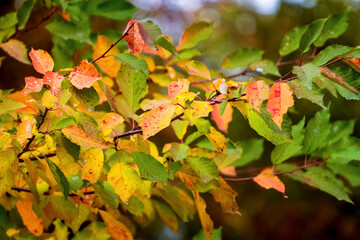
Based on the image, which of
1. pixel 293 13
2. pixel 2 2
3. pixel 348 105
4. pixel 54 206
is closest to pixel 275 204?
pixel 348 105

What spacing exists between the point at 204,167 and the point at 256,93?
262 millimetres

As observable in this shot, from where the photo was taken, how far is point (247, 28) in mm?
5586

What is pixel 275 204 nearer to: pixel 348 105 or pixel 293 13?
pixel 348 105

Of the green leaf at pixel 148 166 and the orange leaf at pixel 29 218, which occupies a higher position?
the green leaf at pixel 148 166

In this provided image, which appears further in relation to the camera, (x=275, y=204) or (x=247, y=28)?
(x=247, y=28)

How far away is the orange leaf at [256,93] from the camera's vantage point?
52 centimetres

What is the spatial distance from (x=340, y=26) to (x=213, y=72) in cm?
33

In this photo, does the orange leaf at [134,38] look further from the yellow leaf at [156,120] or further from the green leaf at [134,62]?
the yellow leaf at [156,120]

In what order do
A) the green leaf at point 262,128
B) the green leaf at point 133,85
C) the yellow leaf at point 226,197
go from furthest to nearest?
the yellow leaf at point 226,197, the green leaf at point 133,85, the green leaf at point 262,128

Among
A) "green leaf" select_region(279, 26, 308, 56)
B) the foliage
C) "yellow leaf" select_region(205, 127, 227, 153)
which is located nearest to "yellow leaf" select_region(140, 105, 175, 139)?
the foliage

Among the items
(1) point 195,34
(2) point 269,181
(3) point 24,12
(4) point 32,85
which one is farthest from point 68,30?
(2) point 269,181

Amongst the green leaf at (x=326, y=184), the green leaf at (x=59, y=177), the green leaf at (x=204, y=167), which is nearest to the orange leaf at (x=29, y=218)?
the green leaf at (x=59, y=177)

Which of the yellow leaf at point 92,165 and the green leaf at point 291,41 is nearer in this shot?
the yellow leaf at point 92,165

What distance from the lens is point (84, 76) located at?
0.56 metres
